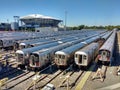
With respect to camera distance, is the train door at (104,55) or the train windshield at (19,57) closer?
the train windshield at (19,57)

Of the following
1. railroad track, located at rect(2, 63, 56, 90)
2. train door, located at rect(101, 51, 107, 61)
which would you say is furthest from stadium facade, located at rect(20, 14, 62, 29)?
railroad track, located at rect(2, 63, 56, 90)

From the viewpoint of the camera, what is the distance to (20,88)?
1617cm

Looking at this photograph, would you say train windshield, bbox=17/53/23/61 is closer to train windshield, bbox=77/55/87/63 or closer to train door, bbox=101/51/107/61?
train windshield, bbox=77/55/87/63

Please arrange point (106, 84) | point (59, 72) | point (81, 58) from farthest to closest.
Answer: point (81, 58)
point (59, 72)
point (106, 84)

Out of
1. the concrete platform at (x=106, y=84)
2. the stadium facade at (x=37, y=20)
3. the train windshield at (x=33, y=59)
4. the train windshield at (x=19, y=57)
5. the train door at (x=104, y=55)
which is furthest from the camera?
the stadium facade at (x=37, y=20)

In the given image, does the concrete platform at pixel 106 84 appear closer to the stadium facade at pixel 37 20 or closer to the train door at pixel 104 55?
the train door at pixel 104 55

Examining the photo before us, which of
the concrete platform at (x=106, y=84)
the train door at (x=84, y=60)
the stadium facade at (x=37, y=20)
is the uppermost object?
the stadium facade at (x=37, y=20)

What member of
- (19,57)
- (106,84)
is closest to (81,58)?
(106,84)

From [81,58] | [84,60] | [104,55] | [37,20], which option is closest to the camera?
[84,60]

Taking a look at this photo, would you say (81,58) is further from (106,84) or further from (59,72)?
(106,84)

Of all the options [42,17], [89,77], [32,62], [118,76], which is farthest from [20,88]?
[42,17]

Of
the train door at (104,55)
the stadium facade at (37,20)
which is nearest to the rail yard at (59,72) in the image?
the train door at (104,55)

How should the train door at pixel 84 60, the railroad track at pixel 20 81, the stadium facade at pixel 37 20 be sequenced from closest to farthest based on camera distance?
the railroad track at pixel 20 81
the train door at pixel 84 60
the stadium facade at pixel 37 20

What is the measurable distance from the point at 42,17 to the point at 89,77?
150m
